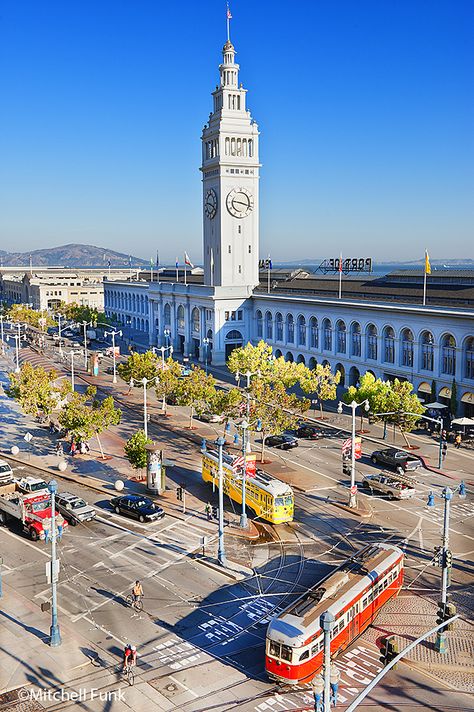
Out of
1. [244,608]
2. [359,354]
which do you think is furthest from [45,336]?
[244,608]

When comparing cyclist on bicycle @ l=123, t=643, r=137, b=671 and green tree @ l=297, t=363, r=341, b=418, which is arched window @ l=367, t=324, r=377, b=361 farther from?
cyclist on bicycle @ l=123, t=643, r=137, b=671

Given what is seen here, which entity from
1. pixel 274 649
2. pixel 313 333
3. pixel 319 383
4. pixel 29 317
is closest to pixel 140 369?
pixel 319 383

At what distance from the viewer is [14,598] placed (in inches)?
1377

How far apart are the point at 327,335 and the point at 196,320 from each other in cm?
3155

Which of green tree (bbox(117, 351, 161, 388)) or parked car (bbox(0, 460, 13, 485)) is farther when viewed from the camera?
green tree (bbox(117, 351, 161, 388))

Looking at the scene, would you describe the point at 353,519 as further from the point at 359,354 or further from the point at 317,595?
the point at 359,354

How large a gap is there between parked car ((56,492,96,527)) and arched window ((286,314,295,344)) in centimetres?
6285

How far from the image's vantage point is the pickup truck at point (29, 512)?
42.8 m

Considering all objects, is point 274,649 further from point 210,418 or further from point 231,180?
point 231,180

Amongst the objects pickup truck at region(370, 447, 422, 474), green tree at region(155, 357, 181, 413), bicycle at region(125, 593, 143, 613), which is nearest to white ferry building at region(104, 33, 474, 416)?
pickup truck at region(370, 447, 422, 474)

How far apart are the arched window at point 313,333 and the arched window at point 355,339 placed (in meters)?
8.64

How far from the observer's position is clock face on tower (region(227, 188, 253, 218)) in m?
114

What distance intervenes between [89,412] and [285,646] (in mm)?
37726

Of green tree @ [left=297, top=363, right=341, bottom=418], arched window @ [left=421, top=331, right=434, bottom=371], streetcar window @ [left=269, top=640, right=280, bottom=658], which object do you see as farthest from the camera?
arched window @ [left=421, top=331, right=434, bottom=371]
